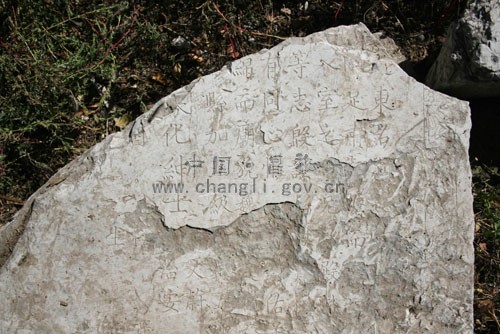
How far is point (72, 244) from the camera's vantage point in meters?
2.28

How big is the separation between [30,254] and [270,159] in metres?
0.87

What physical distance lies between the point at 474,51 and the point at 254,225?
1.01 m

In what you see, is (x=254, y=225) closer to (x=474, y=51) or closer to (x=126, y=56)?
(x=474, y=51)

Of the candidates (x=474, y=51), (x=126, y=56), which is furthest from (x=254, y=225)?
(x=126, y=56)

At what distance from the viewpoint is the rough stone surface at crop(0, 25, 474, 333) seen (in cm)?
228

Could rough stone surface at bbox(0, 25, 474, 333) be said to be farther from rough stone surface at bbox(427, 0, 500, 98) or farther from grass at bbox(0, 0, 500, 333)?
grass at bbox(0, 0, 500, 333)

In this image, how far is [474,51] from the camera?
243 centimetres

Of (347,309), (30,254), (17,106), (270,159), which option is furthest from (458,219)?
(17,106)

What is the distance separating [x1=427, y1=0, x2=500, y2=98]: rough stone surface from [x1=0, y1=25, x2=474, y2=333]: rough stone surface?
279 millimetres

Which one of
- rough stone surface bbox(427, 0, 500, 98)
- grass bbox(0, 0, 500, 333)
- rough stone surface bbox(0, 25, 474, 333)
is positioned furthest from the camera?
grass bbox(0, 0, 500, 333)

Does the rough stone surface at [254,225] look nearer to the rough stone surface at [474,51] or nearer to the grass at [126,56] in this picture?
the rough stone surface at [474,51]

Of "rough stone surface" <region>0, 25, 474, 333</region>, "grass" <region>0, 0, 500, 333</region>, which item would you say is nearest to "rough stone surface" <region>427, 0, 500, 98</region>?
"rough stone surface" <region>0, 25, 474, 333</region>

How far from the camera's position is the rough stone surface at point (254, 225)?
89.7 inches

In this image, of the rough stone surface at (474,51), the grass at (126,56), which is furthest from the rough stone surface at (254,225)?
the grass at (126,56)
